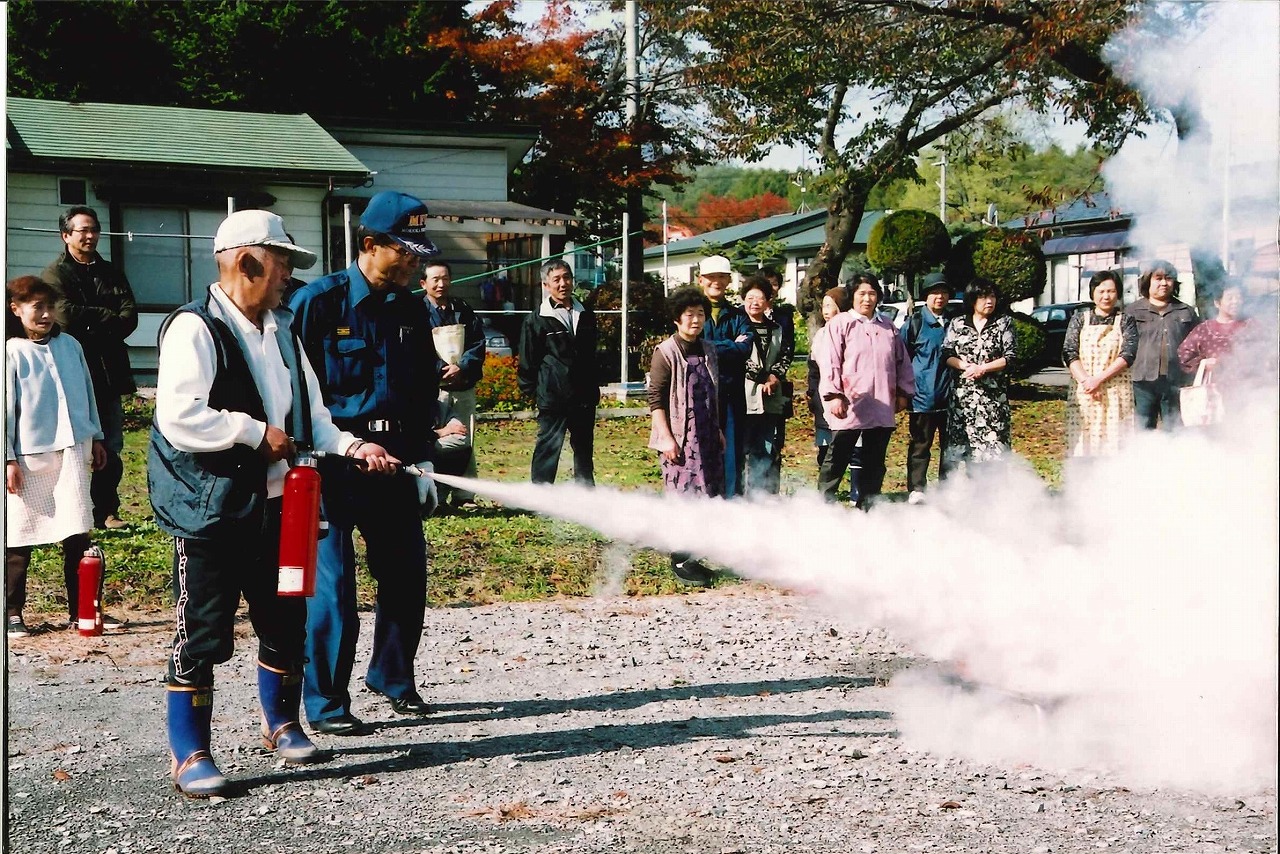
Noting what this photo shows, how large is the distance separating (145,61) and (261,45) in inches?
91.5

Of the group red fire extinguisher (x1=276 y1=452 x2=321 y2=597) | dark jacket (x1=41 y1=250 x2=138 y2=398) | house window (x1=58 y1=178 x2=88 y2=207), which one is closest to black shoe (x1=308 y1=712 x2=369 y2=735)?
red fire extinguisher (x1=276 y1=452 x2=321 y2=597)

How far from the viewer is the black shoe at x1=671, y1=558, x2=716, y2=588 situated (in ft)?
28.4

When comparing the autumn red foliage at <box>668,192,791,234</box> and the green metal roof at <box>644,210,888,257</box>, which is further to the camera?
the autumn red foliage at <box>668,192,791,234</box>

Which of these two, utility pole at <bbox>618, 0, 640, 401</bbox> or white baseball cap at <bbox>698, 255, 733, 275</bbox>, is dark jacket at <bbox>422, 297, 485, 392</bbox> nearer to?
white baseball cap at <bbox>698, 255, 733, 275</bbox>

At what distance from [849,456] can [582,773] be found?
18.9 ft

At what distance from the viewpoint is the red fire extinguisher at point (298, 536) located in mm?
4570

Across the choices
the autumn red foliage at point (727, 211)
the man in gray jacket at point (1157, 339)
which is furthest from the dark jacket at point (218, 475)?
the autumn red foliage at point (727, 211)

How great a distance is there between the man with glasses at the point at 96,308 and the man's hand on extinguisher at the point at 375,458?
4137 mm

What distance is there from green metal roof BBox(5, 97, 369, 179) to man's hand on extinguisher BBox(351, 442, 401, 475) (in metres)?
17.3

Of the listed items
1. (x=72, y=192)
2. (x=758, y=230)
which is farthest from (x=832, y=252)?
(x=758, y=230)

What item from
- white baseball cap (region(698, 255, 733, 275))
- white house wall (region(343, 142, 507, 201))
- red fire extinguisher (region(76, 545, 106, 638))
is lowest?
red fire extinguisher (region(76, 545, 106, 638))

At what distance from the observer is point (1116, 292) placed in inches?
388

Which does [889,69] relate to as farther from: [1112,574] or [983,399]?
[1112,574]

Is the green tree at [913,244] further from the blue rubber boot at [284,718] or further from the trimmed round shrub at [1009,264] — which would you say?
the blue rubber boot at [284,718]
